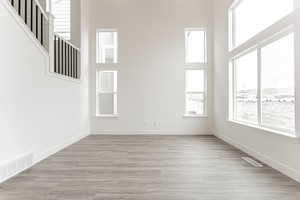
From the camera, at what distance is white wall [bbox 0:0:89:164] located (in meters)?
2.99

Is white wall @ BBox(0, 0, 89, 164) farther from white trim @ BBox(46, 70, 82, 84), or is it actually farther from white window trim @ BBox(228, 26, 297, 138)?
white window trim @ BBox(228, 26, 297, 138)

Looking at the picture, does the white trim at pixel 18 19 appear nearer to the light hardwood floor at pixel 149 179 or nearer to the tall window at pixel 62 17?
the light hardwood floor at pixel 149 179

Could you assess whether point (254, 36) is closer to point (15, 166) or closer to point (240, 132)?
point (240, 132)

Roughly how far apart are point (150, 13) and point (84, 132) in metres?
3.89

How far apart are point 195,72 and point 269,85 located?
3.58 metres

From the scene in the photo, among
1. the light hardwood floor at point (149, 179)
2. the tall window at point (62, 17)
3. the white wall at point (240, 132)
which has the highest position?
the tall window at point (62, 17)

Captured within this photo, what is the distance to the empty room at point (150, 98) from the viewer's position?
2896 mm

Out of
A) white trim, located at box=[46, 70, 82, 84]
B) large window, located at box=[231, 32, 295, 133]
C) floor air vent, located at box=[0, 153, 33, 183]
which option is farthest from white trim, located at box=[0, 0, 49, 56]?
large window, located at box=[231, 32, 295, 133]

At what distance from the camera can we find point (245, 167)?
3.53 metres

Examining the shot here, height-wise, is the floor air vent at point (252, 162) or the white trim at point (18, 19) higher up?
the white trim at point (18, 19)

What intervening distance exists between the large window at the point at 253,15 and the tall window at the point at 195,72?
177cm

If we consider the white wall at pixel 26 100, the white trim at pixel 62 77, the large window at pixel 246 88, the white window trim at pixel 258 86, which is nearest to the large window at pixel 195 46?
the white window trim at pixel 258 86

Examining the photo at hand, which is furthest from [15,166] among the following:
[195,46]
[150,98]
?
[195,46]

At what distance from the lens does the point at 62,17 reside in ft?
21.9
